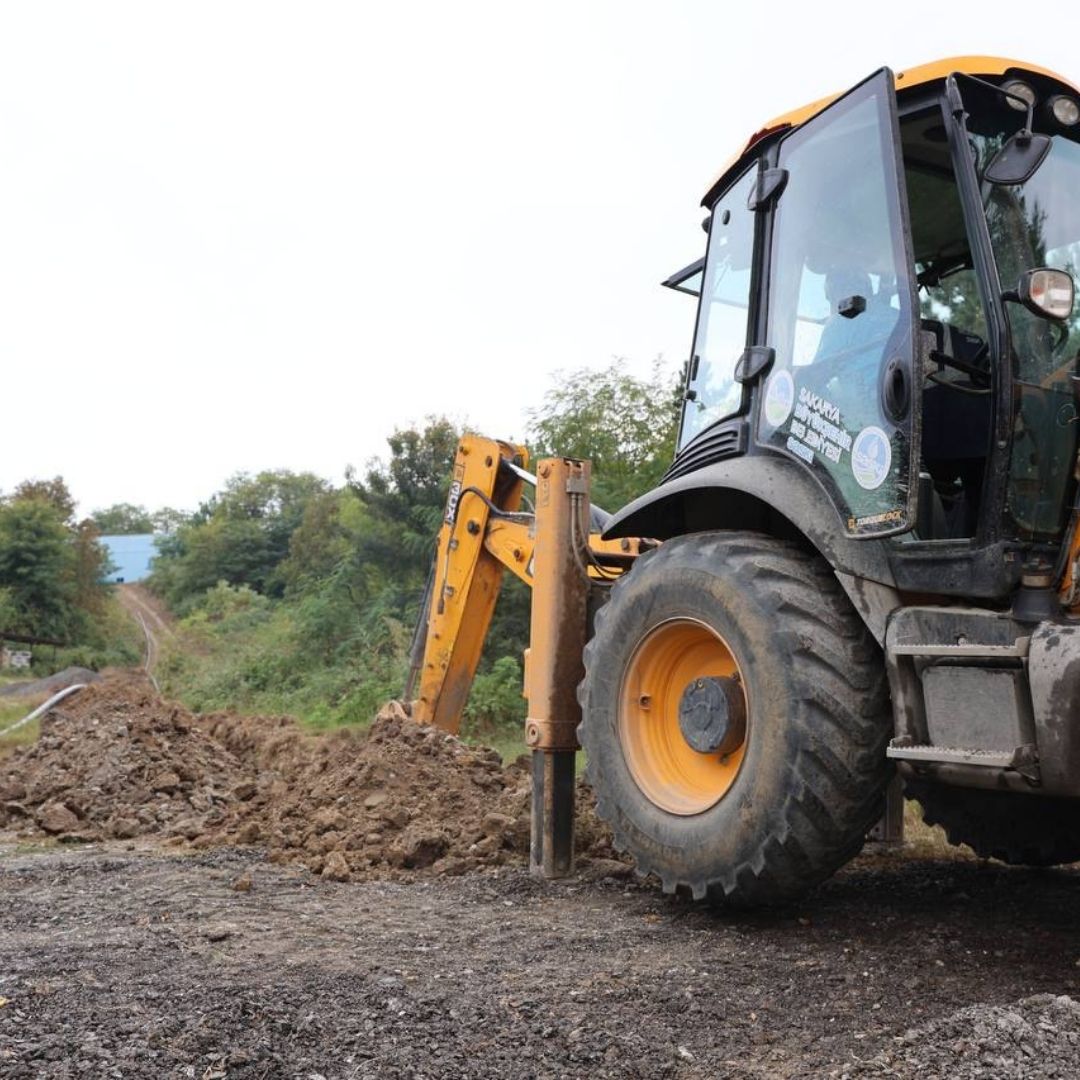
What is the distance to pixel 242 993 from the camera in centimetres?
340

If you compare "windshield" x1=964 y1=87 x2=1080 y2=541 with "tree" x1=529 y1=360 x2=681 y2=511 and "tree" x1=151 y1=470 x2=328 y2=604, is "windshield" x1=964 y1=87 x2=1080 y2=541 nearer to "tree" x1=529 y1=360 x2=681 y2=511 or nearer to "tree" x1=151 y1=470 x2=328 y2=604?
"tree" x1=529 y1=360 x2=681 y2=511

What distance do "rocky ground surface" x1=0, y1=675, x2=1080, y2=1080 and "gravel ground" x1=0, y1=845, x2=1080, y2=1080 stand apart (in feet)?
0.04

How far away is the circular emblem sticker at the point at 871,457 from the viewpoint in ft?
12.8

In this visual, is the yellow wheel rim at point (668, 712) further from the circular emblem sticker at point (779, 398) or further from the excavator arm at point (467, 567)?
the excavator arm at point (467, 567)

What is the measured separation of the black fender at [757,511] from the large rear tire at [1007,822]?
1178 millimetres

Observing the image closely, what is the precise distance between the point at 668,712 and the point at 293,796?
122 inches

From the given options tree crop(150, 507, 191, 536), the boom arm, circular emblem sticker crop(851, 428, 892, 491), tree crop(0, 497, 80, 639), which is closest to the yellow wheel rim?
circular emblem sticker crop(851, 428, 892, 491)

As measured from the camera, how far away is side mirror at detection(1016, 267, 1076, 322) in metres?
3.72

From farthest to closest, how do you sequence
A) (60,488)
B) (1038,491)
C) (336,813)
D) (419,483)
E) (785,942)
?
(60,488) → (419,483) → (336,813) → (785,942) → (1038,491)

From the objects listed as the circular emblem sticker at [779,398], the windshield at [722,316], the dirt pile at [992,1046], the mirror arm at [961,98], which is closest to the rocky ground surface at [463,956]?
the dirt pile at [992,1046]

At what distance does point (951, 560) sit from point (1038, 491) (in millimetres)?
325

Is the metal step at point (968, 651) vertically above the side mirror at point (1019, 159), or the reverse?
the side mirror at point (1019, 159)

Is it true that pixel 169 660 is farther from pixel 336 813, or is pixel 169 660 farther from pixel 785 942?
pixel 785 942

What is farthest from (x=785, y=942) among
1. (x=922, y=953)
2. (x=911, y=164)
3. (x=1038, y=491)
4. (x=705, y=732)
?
(x=911, y=164)
